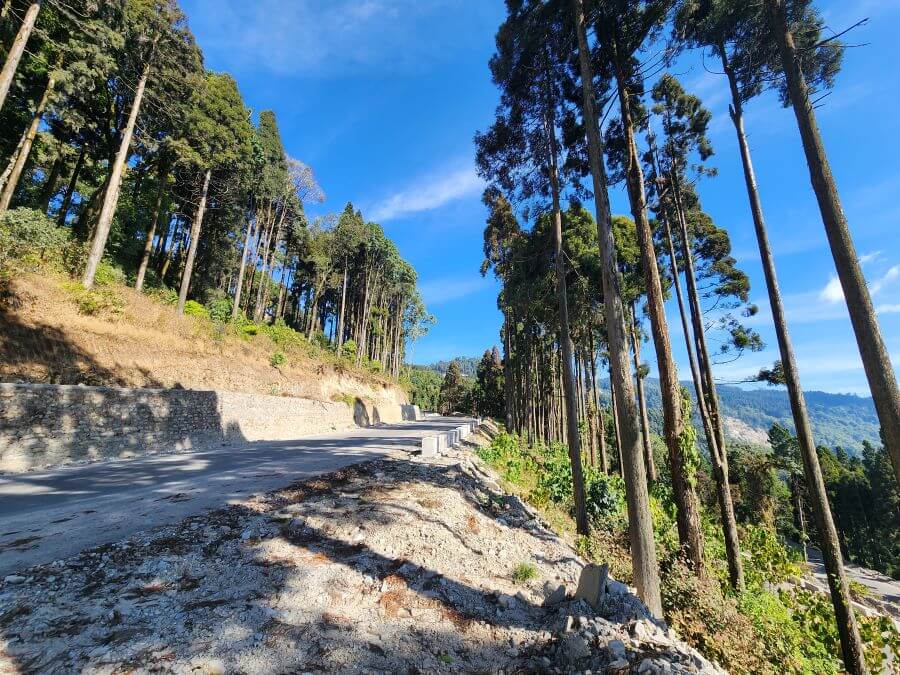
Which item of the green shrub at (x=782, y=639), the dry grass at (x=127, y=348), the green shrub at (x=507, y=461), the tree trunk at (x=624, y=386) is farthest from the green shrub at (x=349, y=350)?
the green shrub at (x=782, y=639)

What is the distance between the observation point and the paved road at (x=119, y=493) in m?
3.82

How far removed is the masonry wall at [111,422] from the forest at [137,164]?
404 cm

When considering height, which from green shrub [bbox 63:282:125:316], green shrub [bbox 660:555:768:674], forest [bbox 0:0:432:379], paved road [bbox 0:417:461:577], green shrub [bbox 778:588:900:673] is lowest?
green shrub [bbox 778:588:900:673]

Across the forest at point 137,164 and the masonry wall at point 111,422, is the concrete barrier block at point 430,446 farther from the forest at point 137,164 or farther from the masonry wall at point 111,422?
the forest at point 137,164

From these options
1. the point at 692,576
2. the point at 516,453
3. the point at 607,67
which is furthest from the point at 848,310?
the point at 516,453

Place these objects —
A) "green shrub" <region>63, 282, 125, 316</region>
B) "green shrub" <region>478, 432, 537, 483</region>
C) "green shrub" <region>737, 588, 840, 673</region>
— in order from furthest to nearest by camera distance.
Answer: "green shrub" <region>478, 432, 537, 483</region> → "green shrub" <region>63, 282, 125, 316</region> → "green shrub" <region>737, 588, 840, 673</region>

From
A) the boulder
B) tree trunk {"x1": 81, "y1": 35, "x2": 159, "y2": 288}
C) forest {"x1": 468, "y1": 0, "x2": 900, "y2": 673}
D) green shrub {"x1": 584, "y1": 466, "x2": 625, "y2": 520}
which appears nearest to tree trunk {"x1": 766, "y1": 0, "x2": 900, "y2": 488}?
forest {"x1": 468, "y1": 0, "x2": 900, "y2": 673}

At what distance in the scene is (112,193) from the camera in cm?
1436

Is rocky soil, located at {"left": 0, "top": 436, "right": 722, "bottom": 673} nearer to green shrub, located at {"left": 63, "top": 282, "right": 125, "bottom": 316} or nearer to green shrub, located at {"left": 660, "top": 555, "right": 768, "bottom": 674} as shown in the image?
green shrub, located at {"left": 660, "top": 555, "right": 768, "bottom": 674}

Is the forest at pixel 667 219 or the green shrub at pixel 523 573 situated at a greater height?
the forest at pixel 667 219

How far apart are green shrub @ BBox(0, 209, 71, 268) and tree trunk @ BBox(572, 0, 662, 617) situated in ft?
47.7

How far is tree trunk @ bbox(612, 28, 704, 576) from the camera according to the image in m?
6.32

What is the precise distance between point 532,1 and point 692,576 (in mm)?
11331

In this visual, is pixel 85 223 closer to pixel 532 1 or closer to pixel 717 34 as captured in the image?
pixel 532 1
